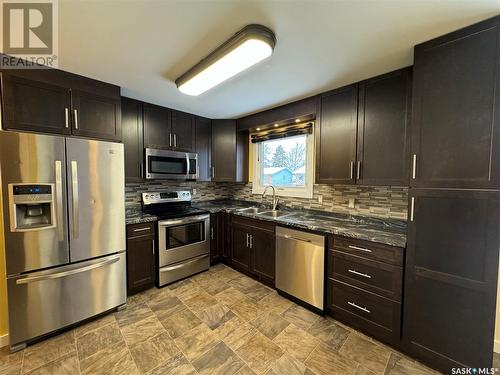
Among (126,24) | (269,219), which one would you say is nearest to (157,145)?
(126,24)

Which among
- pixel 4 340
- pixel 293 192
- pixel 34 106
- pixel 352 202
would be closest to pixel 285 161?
pixel 293 192

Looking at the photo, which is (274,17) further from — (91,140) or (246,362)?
(246,362)

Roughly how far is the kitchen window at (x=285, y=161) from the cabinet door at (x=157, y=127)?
138 cm

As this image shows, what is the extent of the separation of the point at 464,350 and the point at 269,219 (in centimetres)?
181

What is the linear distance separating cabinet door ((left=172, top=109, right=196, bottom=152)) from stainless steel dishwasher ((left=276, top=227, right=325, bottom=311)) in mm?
1860

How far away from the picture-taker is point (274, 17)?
121 centimetres

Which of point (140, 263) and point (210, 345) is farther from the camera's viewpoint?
point (140, 263)

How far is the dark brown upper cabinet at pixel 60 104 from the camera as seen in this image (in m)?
1.67

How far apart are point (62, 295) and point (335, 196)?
2.98m

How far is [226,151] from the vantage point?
345 cm

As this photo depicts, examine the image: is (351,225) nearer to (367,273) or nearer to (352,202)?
(352,202)

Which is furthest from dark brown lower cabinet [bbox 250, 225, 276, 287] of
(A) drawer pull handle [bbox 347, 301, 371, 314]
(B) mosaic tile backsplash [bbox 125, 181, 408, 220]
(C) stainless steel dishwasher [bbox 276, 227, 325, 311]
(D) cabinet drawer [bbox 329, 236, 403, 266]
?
(A) drawer pull handle [bbox 347, 301, 371, 314]

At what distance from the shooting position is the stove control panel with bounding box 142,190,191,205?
9.46 ft

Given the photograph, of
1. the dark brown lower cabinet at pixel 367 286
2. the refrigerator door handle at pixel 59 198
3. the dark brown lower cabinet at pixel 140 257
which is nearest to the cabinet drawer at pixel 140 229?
the dark brown lower cabinet at pixel 140 257
